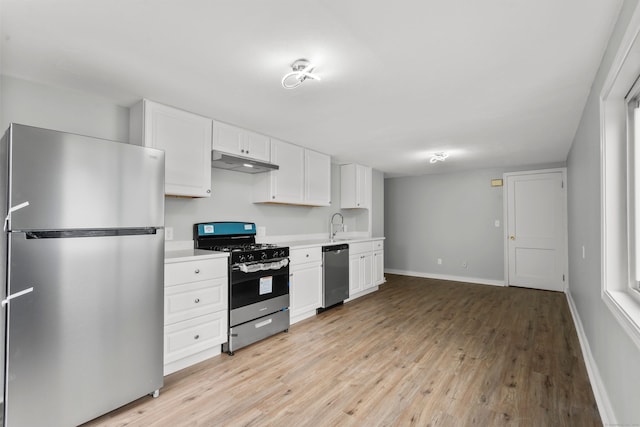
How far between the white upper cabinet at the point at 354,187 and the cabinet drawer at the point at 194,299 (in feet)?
10.0

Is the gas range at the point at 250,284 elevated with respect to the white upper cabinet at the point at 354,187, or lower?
lower

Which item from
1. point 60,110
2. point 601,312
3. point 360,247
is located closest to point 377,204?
point 360,247

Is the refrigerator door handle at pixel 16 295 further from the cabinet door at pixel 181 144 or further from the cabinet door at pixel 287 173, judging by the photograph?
the cabinet door at pixel 287 173

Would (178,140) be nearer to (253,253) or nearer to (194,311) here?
(253,253)

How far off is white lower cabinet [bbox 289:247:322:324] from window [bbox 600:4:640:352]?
266 cm

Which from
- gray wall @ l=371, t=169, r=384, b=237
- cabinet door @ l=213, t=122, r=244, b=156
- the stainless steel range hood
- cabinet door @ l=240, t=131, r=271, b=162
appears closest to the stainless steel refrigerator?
the stainless steel range hood

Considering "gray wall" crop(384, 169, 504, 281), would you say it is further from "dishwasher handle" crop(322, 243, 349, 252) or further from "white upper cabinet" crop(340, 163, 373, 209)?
"dishwasher handle" crop(322, 243, 349, 252)

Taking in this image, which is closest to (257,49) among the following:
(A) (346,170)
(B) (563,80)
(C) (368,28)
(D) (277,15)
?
(D) (277,15)

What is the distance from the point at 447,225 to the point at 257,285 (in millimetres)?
4477

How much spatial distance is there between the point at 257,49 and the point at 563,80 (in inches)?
85.2

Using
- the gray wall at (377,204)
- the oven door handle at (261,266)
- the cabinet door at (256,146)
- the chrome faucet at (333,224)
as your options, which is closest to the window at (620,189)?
the oven door handle at (261,266)

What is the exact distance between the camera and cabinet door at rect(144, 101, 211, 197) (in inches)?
103

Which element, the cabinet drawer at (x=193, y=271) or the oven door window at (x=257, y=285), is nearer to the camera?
the cabinet drawer at (x=193, y=271)

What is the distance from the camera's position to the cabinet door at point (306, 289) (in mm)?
3613
